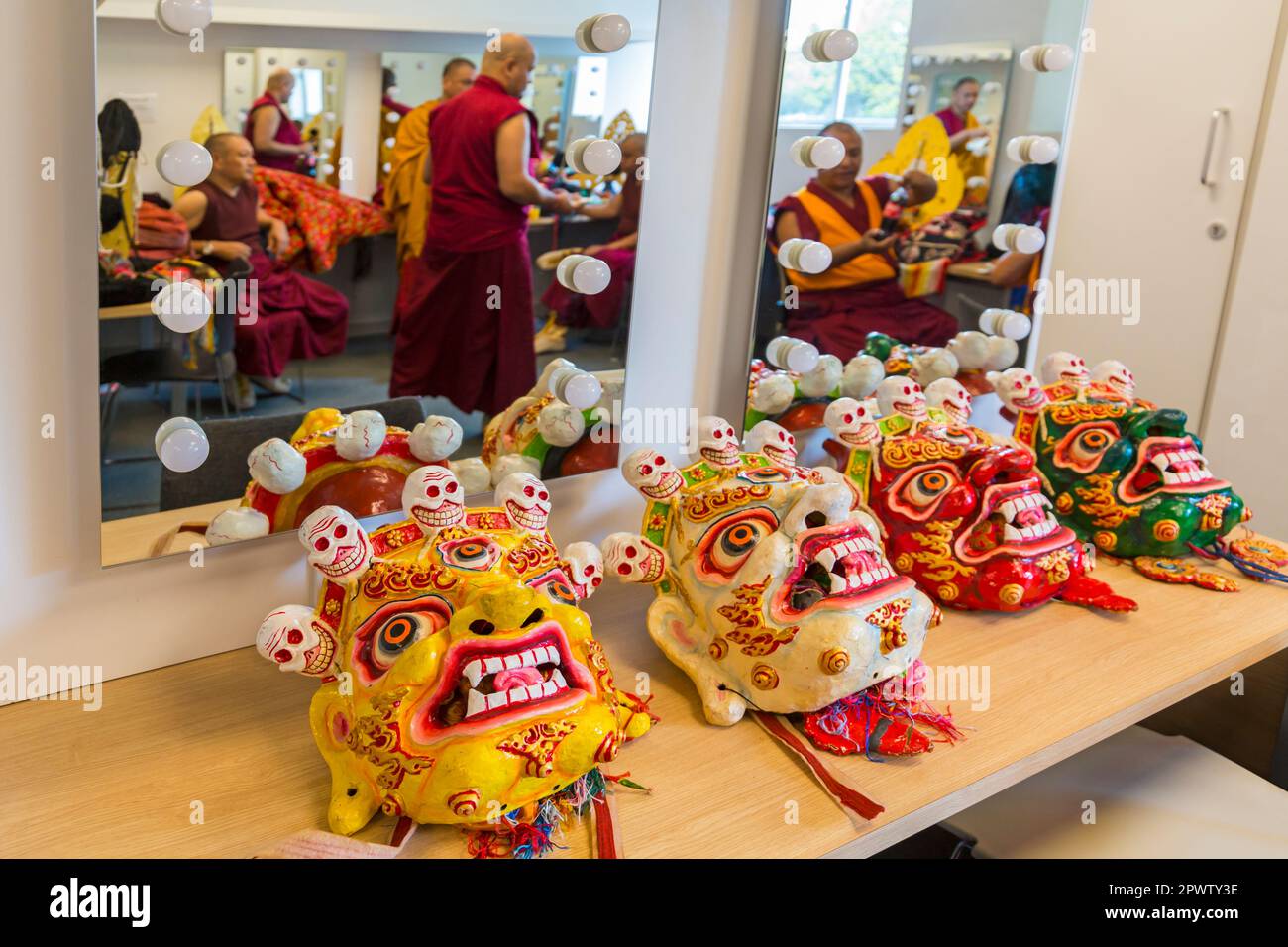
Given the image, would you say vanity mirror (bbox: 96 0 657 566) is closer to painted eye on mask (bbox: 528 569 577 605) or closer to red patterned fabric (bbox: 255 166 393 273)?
red patterned fabric (bbox: 255 166 393 273)

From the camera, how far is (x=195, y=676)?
3.79 ft

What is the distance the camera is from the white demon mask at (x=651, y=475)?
3.92 feet

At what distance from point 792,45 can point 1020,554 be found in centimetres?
68

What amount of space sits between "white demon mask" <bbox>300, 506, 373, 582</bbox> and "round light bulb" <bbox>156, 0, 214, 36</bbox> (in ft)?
1.40

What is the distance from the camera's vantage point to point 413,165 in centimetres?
117

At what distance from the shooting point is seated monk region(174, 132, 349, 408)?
3.43ft

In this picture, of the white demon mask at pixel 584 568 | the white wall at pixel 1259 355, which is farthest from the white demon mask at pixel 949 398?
the white wall at pixel 1259 355

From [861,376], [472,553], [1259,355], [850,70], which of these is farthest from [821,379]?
[1259,355]

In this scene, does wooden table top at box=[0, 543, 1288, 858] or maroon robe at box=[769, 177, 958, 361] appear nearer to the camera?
wooden table top at box=[0, 543, 1288, 858]

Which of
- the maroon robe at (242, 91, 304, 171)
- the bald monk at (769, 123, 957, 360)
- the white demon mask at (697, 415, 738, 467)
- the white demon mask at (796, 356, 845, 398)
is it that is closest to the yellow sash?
the bald monk at (769, 123, 957, 360)
